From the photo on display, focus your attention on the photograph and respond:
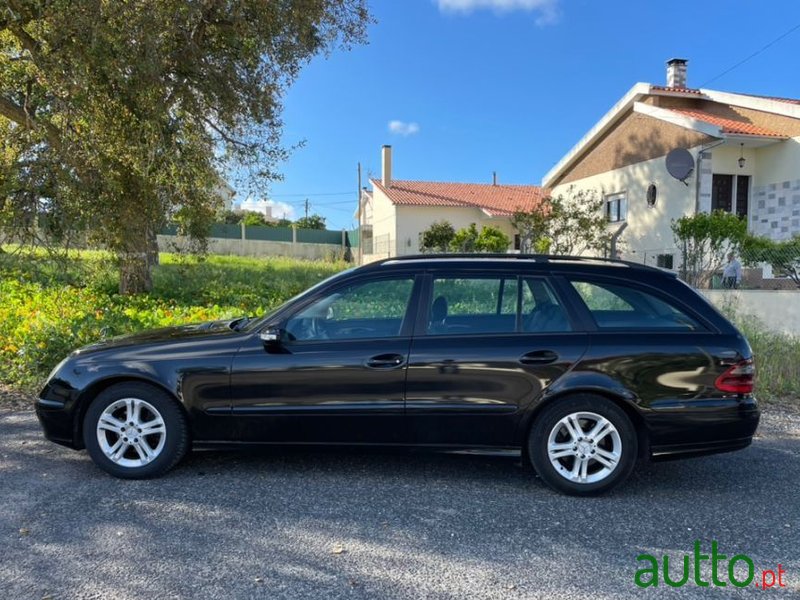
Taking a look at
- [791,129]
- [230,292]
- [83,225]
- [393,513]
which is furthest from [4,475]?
[791,129]

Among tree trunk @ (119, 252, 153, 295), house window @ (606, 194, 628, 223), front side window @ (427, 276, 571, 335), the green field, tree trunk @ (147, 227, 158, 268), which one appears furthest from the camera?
house window @ (606, 194, 628, 223)

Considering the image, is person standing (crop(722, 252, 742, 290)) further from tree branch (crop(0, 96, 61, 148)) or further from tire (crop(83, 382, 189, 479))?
tree branch (crop(0, 96, 61, 148))

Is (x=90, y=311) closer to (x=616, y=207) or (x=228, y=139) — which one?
(x=228, y=139)

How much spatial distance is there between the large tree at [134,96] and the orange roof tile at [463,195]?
25.9 meters

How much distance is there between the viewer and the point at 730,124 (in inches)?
717

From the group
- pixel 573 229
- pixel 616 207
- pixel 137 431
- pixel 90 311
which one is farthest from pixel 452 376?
pixel 616 207

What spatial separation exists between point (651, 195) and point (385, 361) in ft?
63.4

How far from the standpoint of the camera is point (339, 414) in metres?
4.14

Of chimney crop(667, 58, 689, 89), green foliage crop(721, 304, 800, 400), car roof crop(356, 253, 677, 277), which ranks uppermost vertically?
chimney crop(667, 58, 689, 89)

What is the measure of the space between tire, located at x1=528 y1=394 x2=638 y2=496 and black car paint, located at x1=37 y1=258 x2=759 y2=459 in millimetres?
94

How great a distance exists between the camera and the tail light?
4.00m

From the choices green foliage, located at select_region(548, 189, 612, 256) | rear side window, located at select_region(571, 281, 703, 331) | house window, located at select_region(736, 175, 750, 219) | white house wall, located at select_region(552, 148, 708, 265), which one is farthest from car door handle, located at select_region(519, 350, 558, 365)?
house window, located at select_region(736, 175, 750, 219)

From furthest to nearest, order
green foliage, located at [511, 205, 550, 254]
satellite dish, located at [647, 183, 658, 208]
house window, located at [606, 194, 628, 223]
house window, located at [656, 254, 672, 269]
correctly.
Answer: house window, located at [606, 194, 628, 223], satellite dish, located at [647, 183, 658, 208], green foliage, located at [511, 205, 550, 254], house window, located at [656, 254, 672, 269]

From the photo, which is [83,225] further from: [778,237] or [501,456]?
[778,237]
